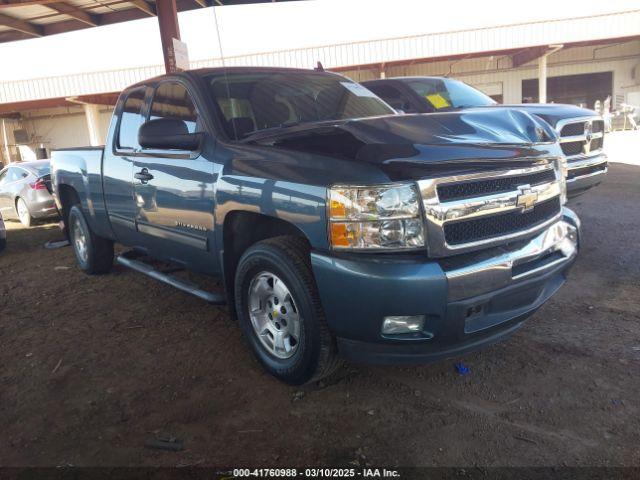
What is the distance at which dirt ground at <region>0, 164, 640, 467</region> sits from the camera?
2.38 meters

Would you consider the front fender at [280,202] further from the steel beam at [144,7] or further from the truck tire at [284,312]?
the steel beam at [144,7]

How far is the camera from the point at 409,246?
7.70 feet

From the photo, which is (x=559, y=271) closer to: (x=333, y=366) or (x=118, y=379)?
(x=333, y=366)

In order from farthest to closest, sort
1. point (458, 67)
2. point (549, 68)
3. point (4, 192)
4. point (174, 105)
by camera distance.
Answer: point (549, 68) < point (458, 67) < point (4, 192) < point (174, 105)

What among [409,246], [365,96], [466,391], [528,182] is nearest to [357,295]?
[409,246]

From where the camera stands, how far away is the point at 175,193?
11.7 feet

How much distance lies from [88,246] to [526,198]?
4.53 metres

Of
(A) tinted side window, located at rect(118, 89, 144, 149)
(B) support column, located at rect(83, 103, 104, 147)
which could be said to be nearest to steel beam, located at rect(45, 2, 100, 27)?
(A) tinted side window, located at rect(118, 89, 144, 149)

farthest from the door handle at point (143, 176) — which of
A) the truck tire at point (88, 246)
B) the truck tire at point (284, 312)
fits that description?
the truck tire at point (88, 246)

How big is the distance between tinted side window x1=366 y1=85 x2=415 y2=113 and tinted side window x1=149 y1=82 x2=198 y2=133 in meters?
3.73

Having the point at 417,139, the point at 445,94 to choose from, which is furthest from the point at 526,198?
the point at 445,94

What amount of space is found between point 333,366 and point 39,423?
1640mm

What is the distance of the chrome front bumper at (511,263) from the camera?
2357mm

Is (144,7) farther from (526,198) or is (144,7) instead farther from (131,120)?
(526,198)
